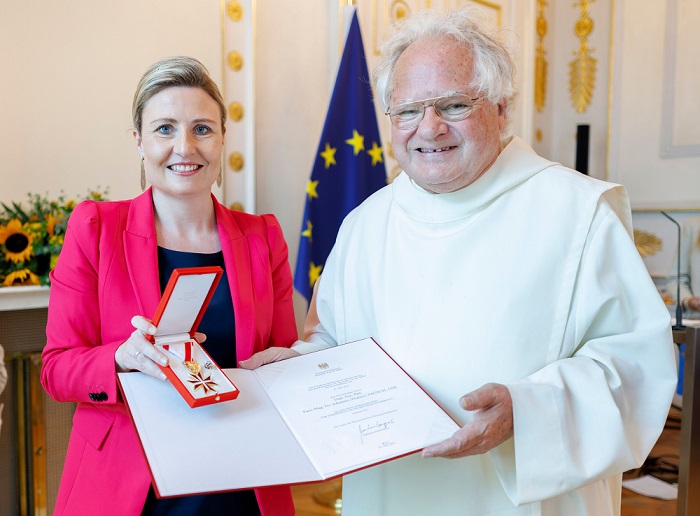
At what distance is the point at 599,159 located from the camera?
21.3 ft

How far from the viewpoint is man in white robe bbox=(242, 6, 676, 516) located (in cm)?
140

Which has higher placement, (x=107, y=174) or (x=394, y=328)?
(x=107, y=174)

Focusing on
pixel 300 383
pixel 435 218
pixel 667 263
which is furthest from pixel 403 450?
pixel 667 263

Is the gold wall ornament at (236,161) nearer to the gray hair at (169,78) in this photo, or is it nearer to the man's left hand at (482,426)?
the gray hair at (169,78)

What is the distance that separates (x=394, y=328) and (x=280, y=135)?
8.43 feet

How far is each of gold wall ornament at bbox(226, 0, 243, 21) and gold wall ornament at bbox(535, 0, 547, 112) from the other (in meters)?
3.69

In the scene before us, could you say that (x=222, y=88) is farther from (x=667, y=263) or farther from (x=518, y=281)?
(x=667, y=263)

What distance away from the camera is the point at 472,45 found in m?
1.59

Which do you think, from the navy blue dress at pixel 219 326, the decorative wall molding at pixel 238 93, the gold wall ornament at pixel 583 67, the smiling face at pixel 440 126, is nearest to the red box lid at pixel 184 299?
the navy blue dress at pixel 219 326

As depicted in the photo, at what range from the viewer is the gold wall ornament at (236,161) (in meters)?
3.71

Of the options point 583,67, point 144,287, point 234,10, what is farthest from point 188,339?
point 583,67

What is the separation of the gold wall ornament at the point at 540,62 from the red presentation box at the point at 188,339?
5.68 meters
